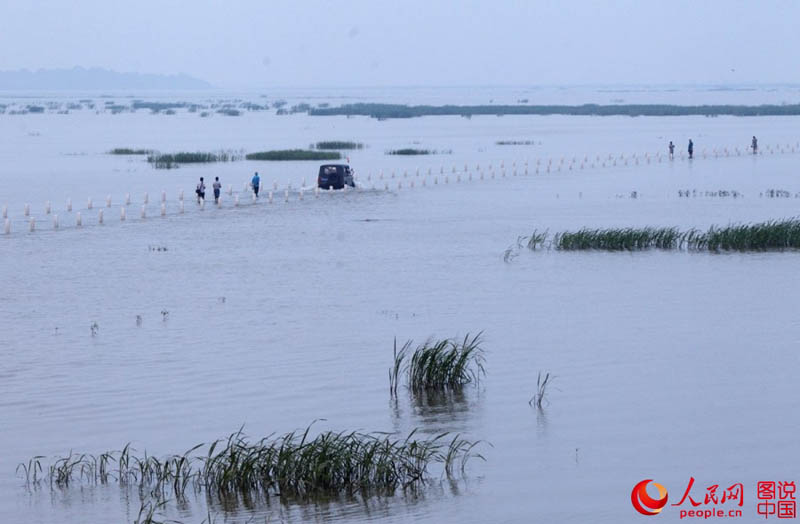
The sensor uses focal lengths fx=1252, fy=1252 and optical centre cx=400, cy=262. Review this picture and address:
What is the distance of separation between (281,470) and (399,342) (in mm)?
10316

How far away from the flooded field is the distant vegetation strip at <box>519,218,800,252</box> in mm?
865

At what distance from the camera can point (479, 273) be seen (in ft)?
120

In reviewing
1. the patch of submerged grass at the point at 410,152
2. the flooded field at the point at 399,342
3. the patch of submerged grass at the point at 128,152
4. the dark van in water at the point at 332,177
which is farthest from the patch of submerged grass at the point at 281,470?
the patch of submerged grass at the point at 128,152

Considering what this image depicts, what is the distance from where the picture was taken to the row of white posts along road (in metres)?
53.7

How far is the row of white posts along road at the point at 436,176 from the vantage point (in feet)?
176

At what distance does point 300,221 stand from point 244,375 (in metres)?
30.7

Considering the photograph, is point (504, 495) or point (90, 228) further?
point (90, 228)

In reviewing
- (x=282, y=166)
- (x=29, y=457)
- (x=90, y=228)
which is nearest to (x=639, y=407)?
(x=29, y=457)

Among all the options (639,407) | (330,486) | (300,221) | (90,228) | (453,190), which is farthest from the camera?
(453,190)

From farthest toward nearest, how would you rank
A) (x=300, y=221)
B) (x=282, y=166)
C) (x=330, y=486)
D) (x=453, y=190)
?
1. (x=282, y=166)
2. (x=453, y=190)
3. (x=300, y=221)
4. (x=330, y=486)

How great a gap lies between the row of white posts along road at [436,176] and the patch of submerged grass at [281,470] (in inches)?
1312

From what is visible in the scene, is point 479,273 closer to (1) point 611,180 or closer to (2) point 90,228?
(2) point 90,228

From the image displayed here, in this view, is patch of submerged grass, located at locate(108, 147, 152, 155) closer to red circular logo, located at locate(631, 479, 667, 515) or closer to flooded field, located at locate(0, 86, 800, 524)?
flooded field, located at locate(0, 86, 800, 524)

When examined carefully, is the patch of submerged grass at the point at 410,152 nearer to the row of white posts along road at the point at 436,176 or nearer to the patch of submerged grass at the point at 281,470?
the row of white posts along road at the point at 436,176
